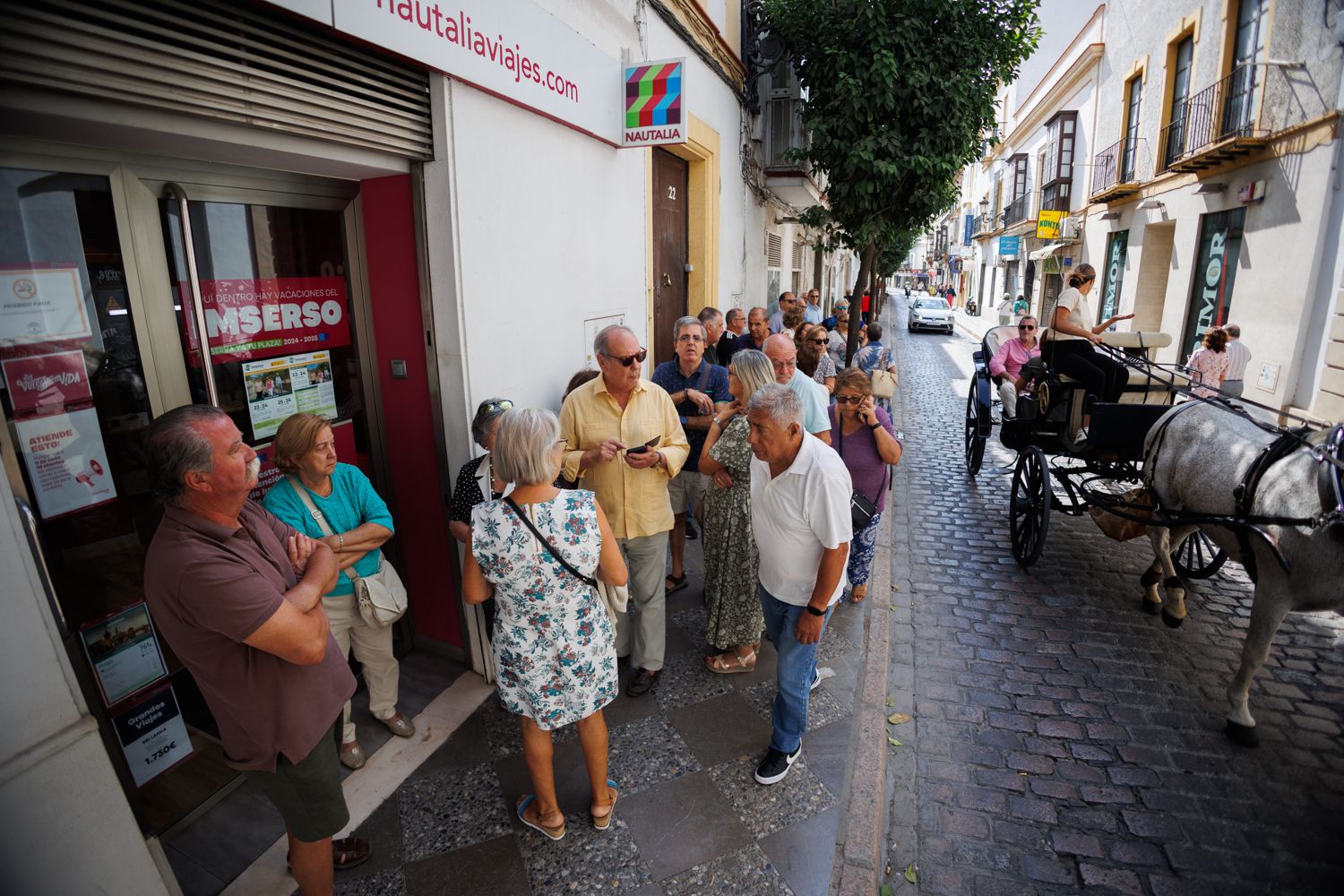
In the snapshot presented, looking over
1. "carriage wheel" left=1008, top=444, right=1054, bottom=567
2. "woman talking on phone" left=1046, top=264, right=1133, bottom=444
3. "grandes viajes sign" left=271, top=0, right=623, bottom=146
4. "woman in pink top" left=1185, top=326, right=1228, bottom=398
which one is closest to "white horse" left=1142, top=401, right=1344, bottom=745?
"carriage wheel" left=1008, top=444, right=1054, bottom=567

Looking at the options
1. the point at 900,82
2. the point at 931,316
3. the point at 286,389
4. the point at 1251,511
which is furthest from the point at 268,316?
the point at 931,316

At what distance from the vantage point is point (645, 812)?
3.10m

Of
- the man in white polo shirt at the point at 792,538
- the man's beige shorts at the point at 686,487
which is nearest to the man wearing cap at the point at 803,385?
the man in white polo shirt at the point at 792,538

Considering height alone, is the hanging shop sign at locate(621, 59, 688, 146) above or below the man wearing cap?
above

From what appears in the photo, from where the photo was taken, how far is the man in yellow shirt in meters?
3.61

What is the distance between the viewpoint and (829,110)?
9070 millimetres

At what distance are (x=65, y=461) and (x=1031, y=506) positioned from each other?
5868 millimetres

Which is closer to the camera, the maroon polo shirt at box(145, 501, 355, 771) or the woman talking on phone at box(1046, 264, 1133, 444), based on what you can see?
the maroon polo shirt at box(145, 501, 355, 771)

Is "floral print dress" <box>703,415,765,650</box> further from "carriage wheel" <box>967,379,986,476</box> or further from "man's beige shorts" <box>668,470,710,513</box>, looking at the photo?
"carriage wheel" <box>967,379,986,476</box>

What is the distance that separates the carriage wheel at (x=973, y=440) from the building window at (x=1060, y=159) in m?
18.4

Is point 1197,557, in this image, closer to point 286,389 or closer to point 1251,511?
point 1251,511

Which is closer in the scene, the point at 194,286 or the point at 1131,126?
the point at 194,286

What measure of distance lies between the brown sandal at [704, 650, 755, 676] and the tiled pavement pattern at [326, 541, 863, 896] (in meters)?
0.14

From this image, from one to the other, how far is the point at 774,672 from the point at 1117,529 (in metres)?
2.88
